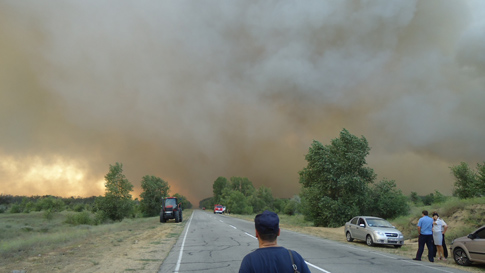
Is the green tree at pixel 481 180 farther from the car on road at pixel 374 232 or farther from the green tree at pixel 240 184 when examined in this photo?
the green tree at pixel 240 184

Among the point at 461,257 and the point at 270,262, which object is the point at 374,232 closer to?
the point at 461,257

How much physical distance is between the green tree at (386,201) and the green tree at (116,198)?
44109 mm

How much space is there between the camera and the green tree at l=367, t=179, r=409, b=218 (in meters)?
39.6

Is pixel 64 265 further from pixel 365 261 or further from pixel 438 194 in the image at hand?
pixel 438 194

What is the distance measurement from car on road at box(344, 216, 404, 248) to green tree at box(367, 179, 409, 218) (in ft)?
70.6

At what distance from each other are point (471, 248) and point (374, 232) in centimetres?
591

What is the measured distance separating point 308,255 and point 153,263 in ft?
20.5

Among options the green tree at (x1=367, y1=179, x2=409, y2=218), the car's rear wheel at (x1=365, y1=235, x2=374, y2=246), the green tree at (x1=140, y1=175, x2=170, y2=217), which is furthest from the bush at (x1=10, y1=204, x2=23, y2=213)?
the car's rear wheel at (x1=365, y1=235, x2=374, y2=246)

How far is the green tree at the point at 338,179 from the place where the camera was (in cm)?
3616

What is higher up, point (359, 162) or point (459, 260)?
point (359, 162)

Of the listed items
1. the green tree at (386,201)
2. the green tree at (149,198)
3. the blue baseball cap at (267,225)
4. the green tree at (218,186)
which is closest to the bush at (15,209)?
the green tree at (149,198)

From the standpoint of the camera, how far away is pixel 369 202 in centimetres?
3803

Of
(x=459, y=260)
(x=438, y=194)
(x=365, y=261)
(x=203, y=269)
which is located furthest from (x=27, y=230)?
(x=438, y=194)

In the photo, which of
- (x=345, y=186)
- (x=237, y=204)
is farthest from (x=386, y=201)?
(x=237, y=204)
